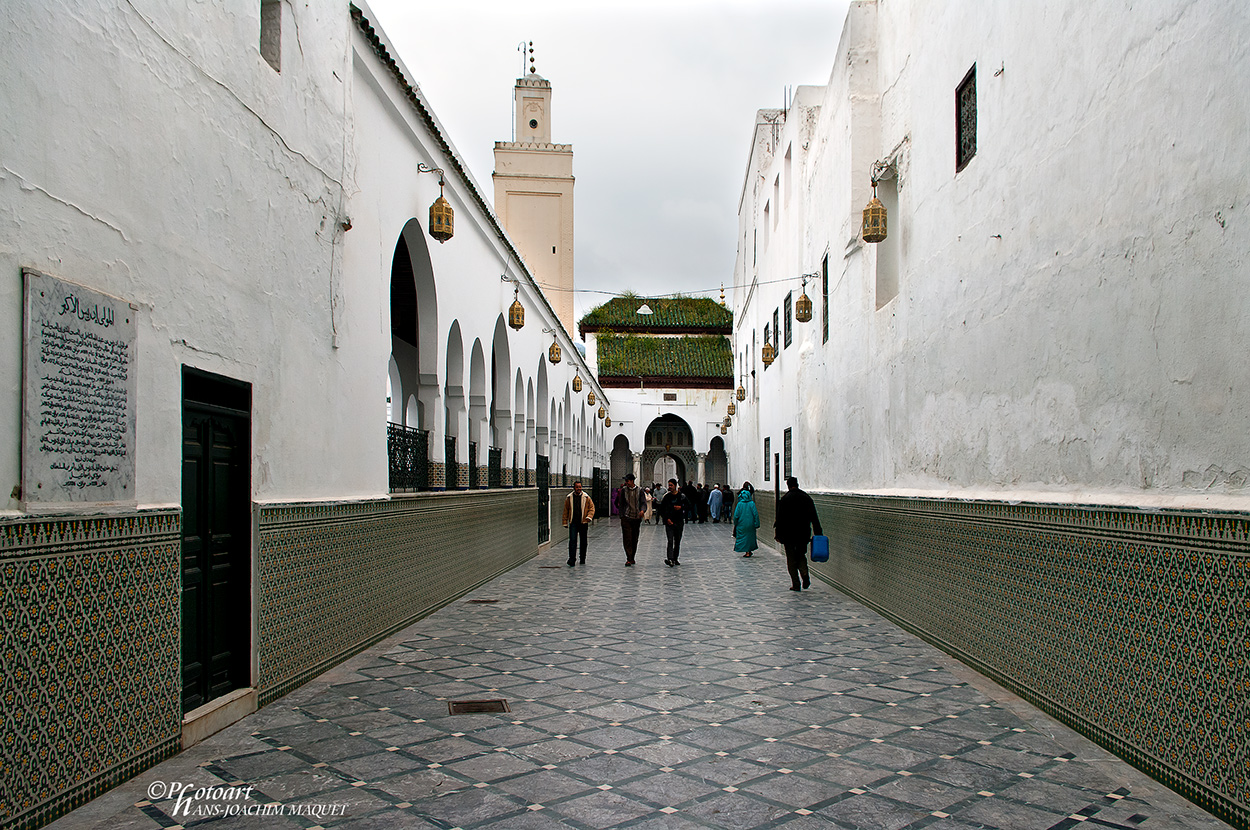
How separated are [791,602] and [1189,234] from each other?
22.1 ft

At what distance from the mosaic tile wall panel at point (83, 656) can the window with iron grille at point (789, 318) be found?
12.7 m

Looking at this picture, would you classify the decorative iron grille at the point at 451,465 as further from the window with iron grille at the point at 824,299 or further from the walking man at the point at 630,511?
the window with iron grille at the point at 824,299

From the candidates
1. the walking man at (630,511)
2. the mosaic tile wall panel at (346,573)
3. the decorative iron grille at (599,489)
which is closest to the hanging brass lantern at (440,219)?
the mosaic tile wall panel at (346,573)

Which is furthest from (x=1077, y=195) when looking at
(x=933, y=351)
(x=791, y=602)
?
(x=791, y=602)

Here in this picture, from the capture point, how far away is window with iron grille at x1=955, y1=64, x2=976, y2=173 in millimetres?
6664

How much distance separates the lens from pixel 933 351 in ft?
24.9

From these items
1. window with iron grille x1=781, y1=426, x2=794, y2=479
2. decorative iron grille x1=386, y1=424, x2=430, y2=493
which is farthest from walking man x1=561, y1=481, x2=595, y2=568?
decorative iron grille x1=386, y1=424, x2=430, y2=493

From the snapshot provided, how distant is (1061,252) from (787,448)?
11.6 metres

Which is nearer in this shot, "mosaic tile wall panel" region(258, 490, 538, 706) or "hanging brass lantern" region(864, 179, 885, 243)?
"mosaic tile wall panel" region(258, 490, 538, 706)

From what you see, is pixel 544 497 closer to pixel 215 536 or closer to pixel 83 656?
pixel 215 536

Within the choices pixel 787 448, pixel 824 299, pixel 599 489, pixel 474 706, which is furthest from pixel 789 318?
pixel 599 489

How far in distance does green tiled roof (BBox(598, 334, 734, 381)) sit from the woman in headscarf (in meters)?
20.7

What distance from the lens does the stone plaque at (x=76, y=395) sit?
3.32 m

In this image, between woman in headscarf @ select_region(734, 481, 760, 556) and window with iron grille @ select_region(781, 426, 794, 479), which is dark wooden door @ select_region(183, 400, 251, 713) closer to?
woman in headscarf @ select_region(734, 481, 760, 556)
